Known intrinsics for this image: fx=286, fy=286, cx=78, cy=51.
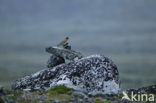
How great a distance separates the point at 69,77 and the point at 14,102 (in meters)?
10.4

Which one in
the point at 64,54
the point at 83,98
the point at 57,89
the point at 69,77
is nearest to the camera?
the point at 83,98

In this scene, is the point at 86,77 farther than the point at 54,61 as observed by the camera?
No

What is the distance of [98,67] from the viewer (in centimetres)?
2856

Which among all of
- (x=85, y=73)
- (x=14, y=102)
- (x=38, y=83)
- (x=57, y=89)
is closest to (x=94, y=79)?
(x=85, y=73)

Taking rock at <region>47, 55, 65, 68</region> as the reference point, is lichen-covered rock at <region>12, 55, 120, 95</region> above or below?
below

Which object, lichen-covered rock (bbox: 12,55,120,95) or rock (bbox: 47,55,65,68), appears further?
rock (bbox: 47,55,65,68)

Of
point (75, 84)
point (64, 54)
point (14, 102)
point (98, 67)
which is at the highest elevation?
point (64, 54)

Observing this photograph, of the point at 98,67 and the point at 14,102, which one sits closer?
the point at 14,102

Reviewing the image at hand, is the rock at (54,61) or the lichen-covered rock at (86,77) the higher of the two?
the rock at (54,61)

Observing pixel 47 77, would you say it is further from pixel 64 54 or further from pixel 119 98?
pixel 119 98

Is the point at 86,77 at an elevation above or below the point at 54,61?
below

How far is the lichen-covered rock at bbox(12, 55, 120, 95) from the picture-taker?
27484 mm

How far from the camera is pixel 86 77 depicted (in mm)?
28047

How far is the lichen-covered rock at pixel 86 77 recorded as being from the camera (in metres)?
27.5
